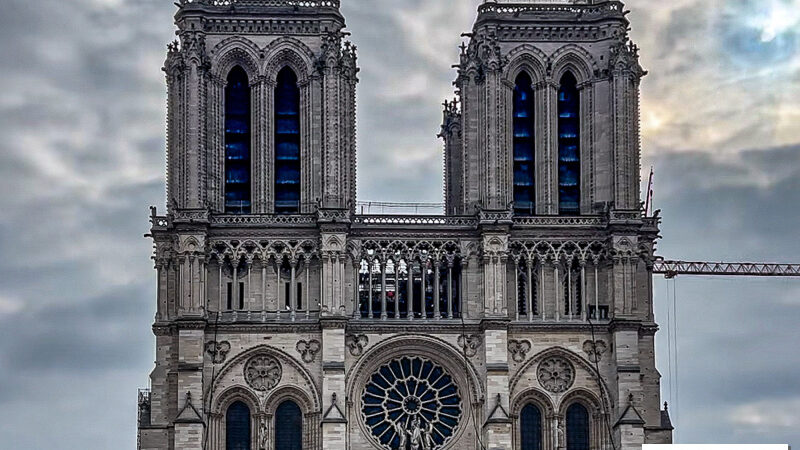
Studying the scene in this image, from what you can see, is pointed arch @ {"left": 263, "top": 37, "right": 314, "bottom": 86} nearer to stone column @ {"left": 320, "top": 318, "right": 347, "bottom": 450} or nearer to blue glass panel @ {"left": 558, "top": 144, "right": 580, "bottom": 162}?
stone column @ {"left": 320, "top": 318, "right": 347, "bottom": 450}

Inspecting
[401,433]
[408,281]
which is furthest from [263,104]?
[401,433]

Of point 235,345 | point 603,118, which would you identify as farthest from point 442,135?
point 235,345

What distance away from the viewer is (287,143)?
4230 inches

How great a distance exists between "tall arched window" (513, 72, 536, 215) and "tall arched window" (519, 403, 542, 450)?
10112 millimetres

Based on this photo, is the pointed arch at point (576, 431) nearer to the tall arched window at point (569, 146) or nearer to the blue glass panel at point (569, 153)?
the tall arched window at point (569, 146)

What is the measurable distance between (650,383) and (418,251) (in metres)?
13.4

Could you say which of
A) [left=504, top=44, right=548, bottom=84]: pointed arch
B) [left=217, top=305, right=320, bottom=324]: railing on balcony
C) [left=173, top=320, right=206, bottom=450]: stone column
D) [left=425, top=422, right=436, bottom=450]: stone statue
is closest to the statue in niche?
[left=173, top=320, right=206, bottom=450]: stone column

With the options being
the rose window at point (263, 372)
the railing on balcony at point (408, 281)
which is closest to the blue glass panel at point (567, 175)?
the railing on balcony at point (408, 281)

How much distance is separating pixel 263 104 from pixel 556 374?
65.4 feet

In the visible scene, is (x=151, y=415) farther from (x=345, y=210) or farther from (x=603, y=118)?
(x=603, y=118)

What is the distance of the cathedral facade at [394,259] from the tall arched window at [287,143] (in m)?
0.11

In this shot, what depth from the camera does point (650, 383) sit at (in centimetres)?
10625

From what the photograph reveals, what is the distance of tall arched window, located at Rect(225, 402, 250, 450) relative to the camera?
104m

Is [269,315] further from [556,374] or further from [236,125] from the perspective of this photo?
[556,374]
